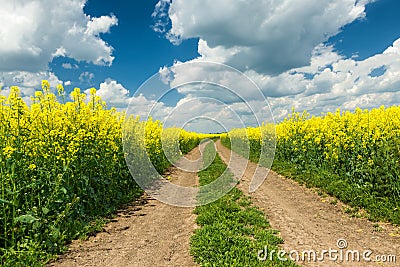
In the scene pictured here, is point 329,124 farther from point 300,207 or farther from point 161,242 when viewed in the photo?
point 161,242

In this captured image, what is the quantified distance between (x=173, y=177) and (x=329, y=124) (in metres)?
8.03

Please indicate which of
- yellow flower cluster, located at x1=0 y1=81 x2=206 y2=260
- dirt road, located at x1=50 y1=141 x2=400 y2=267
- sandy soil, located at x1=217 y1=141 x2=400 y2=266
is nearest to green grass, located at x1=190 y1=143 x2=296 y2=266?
dirt road, located at x1=50 y1=141 x2=400 y2=267

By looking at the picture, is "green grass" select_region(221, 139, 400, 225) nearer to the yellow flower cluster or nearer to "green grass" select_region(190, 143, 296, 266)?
"green grass" select_region(190, 143, 296, 266)

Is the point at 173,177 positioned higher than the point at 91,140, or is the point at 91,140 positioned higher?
the point at 91,140

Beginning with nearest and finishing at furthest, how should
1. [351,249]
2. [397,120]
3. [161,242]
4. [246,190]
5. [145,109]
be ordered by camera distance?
[351,249] < [161,242] < [145,109] < [397,120] < [246,190]

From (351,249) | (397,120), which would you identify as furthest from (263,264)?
(397,120)

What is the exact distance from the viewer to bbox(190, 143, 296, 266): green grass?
5336 mm

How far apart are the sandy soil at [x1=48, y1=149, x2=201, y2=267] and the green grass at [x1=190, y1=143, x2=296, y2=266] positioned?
30 cm

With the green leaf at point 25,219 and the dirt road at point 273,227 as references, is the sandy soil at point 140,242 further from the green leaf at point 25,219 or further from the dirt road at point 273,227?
the green leaf at point 25,219

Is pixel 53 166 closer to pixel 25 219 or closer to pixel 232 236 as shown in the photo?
pixel 25 219

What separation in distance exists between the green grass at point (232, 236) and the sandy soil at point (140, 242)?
300mm

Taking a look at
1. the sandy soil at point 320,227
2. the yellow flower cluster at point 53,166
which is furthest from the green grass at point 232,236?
the yellow flower cluster at point 53,166

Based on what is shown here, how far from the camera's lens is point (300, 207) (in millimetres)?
9367

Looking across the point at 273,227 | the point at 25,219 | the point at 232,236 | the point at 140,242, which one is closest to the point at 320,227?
the point at 273,227
